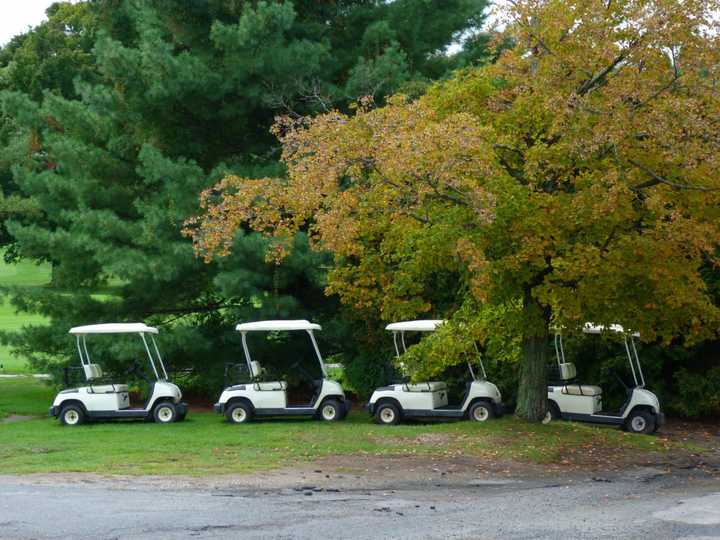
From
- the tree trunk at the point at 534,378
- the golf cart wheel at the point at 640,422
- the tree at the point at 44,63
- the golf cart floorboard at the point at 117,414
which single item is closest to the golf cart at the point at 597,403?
the golf cart wheel at the point at 640,422

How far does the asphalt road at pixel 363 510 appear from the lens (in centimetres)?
868

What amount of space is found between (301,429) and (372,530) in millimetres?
8529

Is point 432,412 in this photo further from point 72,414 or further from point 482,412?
point 72,414

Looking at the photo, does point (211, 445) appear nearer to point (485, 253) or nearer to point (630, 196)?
point (485, 253)

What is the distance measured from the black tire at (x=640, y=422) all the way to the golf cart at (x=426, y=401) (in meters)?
2.24

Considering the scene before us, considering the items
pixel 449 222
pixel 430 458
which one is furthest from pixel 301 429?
pixel 449 222

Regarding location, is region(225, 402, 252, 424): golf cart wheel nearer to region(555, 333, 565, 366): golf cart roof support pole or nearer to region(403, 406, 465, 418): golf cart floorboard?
region(403, 406, 465, 418): golf cart floorboard

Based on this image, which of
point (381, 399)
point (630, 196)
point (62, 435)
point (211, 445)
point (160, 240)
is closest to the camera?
point (630, 196)

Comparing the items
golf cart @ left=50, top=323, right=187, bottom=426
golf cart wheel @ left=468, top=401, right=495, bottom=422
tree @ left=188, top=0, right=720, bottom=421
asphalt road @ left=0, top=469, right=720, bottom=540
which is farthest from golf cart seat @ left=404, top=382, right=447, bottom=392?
asphalt road @ left=0, top=469, right=720, bottom=540

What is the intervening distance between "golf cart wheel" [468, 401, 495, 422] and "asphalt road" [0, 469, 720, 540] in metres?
5.61

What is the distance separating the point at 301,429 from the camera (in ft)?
56.5

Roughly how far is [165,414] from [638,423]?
848 centimetres

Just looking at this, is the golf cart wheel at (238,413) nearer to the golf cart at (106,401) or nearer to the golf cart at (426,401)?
the golf cart at (106,401)

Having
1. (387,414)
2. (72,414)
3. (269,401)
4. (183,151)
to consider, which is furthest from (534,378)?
(183,151)
